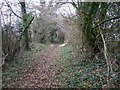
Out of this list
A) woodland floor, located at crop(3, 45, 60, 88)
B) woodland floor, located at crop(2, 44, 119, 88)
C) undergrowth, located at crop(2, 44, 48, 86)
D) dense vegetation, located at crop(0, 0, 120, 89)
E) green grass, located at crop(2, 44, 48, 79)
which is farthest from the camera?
green grass, located at crop(2, 44, 48, 79)

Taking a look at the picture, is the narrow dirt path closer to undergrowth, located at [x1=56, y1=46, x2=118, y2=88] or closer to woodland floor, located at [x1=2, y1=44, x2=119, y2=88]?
woodland floor, located at [x1=2, y1=44, x2=119, y2=88]

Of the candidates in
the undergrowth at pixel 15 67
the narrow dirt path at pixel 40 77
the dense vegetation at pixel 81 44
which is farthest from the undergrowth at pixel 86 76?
the undergrowth at pixel 15 67

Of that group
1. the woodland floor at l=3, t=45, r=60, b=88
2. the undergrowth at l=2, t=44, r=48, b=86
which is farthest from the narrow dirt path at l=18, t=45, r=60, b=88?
the undergrowth at l=2, t=44, r=48, b=86

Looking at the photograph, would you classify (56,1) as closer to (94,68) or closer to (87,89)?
(94,68)

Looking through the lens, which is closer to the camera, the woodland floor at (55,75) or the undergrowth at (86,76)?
the undergrowth at (86,76)

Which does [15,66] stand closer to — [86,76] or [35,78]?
[35,78]

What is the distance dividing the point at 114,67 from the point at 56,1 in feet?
13.6

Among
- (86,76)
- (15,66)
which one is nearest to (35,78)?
(15,66)

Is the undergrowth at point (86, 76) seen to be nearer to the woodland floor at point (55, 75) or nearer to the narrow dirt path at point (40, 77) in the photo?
the woodland floor at point (55, 75)

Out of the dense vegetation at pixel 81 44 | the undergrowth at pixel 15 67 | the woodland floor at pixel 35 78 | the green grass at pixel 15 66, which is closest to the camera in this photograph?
the dense vegetation at pixel 81 44

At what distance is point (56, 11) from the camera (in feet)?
31.5

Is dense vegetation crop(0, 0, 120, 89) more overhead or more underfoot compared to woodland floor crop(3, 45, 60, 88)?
more overhead

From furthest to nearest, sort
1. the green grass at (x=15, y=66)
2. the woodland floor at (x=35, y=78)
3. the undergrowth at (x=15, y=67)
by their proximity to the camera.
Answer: the green grass at (x=15, y=66), the undergrowth at (x=15, y=67), the woodland floor at (x=35, y=78)

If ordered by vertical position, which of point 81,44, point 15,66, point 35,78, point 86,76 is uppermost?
point 81,44
